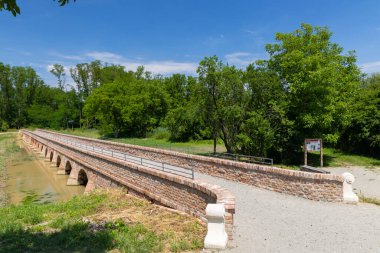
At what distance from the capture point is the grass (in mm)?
6641

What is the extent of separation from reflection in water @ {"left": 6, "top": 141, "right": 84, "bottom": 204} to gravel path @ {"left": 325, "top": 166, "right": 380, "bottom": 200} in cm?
1683

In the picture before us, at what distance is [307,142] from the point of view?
49.2 ft

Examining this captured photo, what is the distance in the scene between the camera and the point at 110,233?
759 cm

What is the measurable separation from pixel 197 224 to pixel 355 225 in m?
A: 4.08

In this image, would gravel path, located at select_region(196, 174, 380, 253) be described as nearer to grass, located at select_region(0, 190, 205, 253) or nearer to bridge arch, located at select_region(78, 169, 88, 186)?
grass, located at select_region(0, 190, 205, 253)

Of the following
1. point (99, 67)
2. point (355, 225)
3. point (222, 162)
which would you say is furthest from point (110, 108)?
point (355, 225)

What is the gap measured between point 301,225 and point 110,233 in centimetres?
485

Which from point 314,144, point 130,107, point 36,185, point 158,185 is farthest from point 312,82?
point 130,107

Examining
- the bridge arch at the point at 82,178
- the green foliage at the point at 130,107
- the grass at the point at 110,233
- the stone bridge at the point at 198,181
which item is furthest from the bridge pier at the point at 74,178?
the green foliage at the point at 130,107

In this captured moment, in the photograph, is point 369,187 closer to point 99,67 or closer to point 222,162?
point 222,162

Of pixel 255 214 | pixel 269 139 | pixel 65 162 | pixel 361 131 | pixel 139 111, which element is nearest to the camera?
pixel 255 214

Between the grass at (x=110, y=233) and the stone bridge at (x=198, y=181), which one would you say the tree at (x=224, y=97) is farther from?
the grass at (x=110, y=233)

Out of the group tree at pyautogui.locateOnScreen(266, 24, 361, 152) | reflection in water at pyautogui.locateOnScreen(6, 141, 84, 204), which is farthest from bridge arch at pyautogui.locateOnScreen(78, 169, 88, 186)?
tree at pyautogui.locateOnScreen(266, 24, 361, 152)

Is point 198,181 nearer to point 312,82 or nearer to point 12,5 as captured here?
point 12,5
